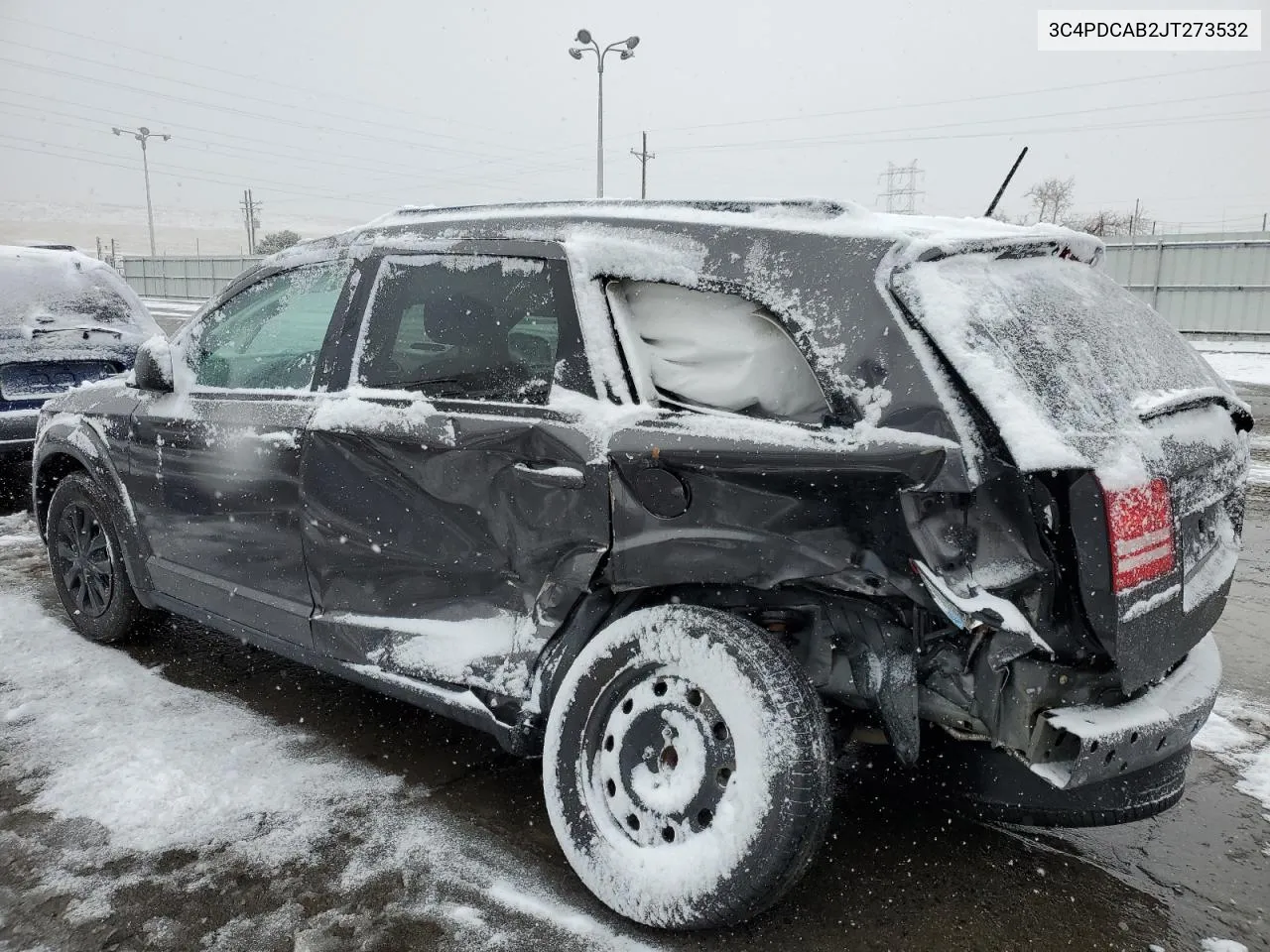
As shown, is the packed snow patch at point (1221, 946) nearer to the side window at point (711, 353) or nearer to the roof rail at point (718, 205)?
the side window at point (711, 353)

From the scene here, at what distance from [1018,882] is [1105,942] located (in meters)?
0.28

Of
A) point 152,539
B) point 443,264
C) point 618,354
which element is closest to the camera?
point 618,354

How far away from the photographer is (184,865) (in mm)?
2697

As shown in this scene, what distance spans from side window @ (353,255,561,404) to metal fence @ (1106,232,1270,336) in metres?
19.6

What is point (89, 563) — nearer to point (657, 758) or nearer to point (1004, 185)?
point (657, 758)

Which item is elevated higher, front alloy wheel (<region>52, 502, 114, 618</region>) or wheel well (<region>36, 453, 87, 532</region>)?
wheel well (<region>36, 453, 87, 532</region>)

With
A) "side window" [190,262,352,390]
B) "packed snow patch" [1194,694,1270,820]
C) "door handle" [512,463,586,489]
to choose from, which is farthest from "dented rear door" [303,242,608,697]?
"packed snow patch" [1194,694,1270,820]

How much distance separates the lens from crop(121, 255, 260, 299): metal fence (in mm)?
39875

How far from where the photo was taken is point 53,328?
7039 millimetres

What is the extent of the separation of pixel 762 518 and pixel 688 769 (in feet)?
2.06

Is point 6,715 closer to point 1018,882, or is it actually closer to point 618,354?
point 618,354

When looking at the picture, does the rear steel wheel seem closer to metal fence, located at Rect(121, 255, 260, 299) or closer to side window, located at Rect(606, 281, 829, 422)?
side window, located at Rect(606, 281, 829, 422)

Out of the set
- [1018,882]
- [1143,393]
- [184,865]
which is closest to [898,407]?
[1143,393]

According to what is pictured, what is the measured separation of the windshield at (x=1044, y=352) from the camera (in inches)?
83.2
